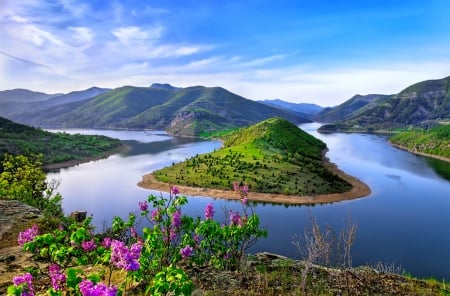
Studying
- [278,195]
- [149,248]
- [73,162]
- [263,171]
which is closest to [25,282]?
[149,248]

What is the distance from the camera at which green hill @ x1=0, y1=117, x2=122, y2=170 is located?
4299 inches

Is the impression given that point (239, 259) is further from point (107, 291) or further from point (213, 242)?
point (107, 291)

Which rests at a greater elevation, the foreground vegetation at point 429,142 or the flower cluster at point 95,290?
the flower cluster at point 95,290

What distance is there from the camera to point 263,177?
7475 centimetres

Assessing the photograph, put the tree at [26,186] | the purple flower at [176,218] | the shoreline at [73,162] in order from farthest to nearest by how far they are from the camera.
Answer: the shoreline at [73,162], the tree at [26,186], the purple flower at [176,218]

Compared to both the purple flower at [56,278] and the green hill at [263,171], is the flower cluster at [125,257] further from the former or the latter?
the green hill at [263,171]

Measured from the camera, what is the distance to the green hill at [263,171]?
70.6 m

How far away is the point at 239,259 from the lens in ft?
40.8

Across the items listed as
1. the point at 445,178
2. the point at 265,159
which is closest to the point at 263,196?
the point at 265,159

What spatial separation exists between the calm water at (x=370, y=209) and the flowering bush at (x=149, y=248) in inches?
376

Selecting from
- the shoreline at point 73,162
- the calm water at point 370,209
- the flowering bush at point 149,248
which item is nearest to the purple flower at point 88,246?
the flowering bush at point 149,248

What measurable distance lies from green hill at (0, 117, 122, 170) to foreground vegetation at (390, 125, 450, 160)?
383 ft

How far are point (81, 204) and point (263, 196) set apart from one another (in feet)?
100

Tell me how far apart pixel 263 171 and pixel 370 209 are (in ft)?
85.7
